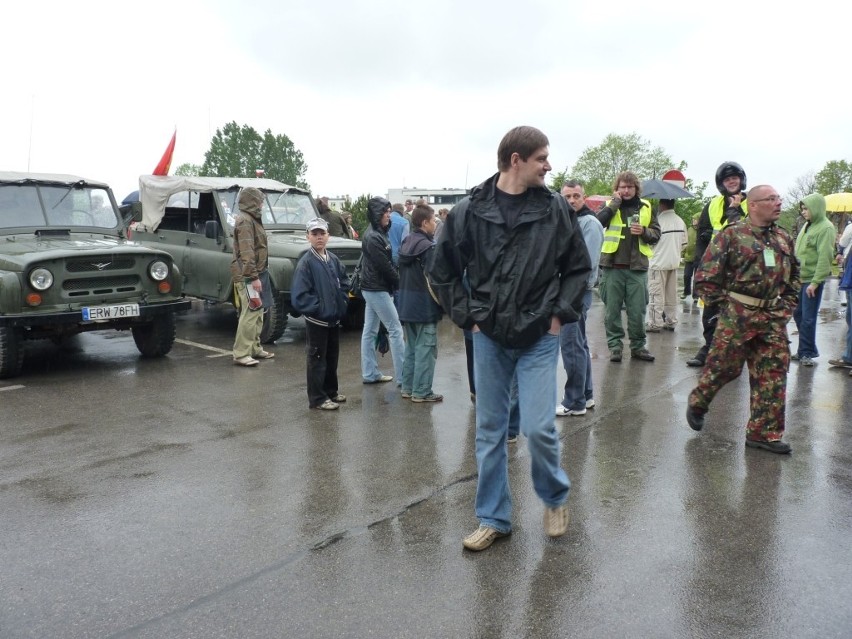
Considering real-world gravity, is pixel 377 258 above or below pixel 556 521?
above

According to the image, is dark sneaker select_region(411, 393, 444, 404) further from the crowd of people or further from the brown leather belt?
the brown leather belt

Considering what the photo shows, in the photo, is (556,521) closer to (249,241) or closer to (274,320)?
(249,241)

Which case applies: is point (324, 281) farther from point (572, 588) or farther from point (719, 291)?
point (572, 588)

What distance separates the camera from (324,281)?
608cm

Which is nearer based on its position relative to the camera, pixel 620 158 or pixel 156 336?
pixel 156 336

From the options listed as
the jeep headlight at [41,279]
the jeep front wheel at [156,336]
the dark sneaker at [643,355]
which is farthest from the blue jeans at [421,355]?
the jeep headlight at [41,279]

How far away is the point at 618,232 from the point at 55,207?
643 centimetres

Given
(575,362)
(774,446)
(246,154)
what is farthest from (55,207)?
(246,154)

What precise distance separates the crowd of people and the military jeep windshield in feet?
7.44

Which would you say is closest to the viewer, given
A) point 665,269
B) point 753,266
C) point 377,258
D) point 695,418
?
point 753,266

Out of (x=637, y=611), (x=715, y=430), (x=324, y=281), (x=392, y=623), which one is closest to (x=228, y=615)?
(x=392, y=623)

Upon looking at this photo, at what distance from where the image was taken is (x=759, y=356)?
197 inches

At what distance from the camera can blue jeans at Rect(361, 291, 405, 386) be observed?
6.79 metres

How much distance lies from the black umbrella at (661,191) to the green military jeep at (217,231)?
152 inches
